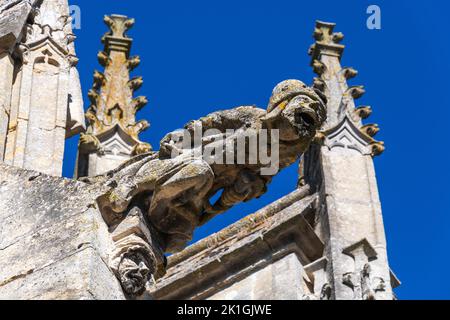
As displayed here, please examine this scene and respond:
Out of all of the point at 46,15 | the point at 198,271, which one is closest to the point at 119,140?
the point at 198,271

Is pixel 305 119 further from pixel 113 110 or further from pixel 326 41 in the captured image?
pixel 326 41

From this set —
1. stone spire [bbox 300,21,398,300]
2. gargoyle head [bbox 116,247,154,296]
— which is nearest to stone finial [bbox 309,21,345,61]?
stone spire [bbox 300,21,398,300]

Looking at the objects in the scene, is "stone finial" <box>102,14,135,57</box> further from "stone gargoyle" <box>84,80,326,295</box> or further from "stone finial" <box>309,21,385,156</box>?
"stone gargoyle" <box>84,80,326,295</box>

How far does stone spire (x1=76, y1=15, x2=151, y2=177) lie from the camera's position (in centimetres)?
Result: 1948

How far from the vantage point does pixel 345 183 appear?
1997 centimetres

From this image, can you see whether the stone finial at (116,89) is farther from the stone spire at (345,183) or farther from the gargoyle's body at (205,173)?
the gargoyle's body at (205,173)

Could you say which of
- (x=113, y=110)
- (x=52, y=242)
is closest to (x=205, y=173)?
(x=52, y=242)

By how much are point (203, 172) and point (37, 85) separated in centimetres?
228

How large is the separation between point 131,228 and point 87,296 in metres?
0.60

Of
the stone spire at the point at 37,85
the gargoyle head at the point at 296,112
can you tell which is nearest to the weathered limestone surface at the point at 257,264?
the stone spire at the point at 37,85

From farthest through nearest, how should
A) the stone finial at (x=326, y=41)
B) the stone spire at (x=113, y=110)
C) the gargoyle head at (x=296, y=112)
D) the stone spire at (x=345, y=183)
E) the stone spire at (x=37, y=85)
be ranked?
the stone finial at (x=326, y=41)
the stone spire at (x=113, y=110)
the stone spire at (x=345, y=183)
the stone spire at (x=37, y=85)
the gargoyle head at (x=296, y=112)

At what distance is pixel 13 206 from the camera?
9.78m

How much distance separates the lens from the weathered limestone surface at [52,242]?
9.10m
